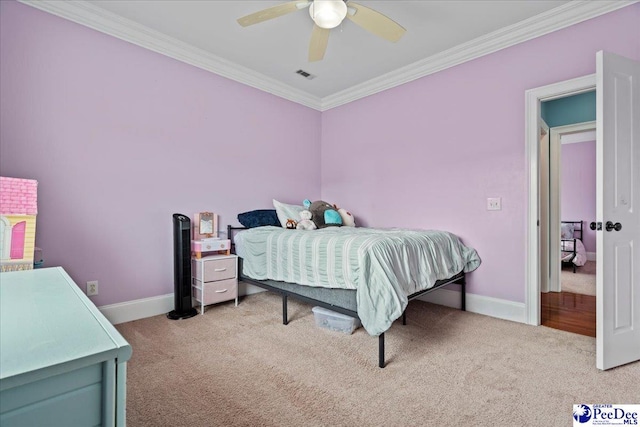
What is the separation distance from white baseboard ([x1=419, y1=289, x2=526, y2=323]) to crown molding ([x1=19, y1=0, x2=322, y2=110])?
123 inches

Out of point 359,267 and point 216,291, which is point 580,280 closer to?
point 359,267

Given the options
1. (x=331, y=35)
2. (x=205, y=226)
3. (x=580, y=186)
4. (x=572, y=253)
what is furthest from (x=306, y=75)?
(x=580, y=186)

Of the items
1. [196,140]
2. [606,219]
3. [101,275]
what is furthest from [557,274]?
[101,275]

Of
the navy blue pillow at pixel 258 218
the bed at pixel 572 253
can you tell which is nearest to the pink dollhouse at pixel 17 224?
the navy blue pillow at pixel 258 218

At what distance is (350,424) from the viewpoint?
4.77 ft

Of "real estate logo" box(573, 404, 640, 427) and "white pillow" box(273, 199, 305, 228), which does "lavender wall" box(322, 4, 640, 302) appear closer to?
"white pillow" box(273, 199, 305, 228)

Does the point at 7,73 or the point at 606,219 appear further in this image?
the point at 7,73

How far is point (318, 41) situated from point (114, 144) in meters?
1.98

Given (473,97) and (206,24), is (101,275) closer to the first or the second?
(206,24)

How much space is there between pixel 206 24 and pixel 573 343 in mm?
3984

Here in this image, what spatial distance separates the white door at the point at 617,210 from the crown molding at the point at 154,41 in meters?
3.16

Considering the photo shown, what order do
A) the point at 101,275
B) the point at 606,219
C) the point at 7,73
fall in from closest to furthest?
the point at 606,219 → the point at 7,73 → the point at 101,275

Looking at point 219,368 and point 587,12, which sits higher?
point 587,12

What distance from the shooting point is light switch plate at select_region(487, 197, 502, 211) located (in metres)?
2.94
